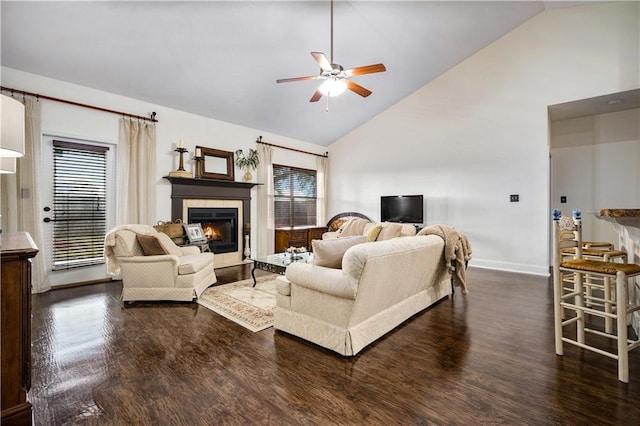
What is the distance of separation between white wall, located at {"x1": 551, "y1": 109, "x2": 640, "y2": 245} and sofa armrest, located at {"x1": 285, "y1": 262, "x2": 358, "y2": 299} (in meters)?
4.78

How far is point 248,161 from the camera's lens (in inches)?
234

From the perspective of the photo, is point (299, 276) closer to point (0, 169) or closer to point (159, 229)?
point (0, 169)

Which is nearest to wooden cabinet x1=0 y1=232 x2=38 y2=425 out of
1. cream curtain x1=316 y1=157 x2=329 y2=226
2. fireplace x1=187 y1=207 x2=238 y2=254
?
fireplace x1=187 y1=207 x2=238 y2=254

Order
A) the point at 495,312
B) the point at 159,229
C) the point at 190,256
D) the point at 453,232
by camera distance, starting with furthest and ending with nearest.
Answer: the point at 159,229 → the point at 190,256 → the point at 453,232 → the point at 495,312

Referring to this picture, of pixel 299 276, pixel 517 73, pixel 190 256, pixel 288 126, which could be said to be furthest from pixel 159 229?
pixel 517 73

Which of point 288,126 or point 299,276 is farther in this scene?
point 288,126

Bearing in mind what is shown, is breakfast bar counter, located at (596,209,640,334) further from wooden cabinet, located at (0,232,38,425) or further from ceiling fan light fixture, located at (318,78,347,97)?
wooden cabinet, located at (0,232,38,425)

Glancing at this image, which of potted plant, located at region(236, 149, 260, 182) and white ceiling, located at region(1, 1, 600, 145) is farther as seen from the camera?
potted plant, located at region(236, 149, 260, 182)

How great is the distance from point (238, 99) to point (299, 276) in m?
3.88

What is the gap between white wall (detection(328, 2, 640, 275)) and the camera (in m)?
4.27

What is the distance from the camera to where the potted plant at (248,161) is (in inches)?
231

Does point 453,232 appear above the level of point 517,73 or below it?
below

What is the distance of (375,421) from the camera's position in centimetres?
149

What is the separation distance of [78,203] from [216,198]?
2.01 metres
